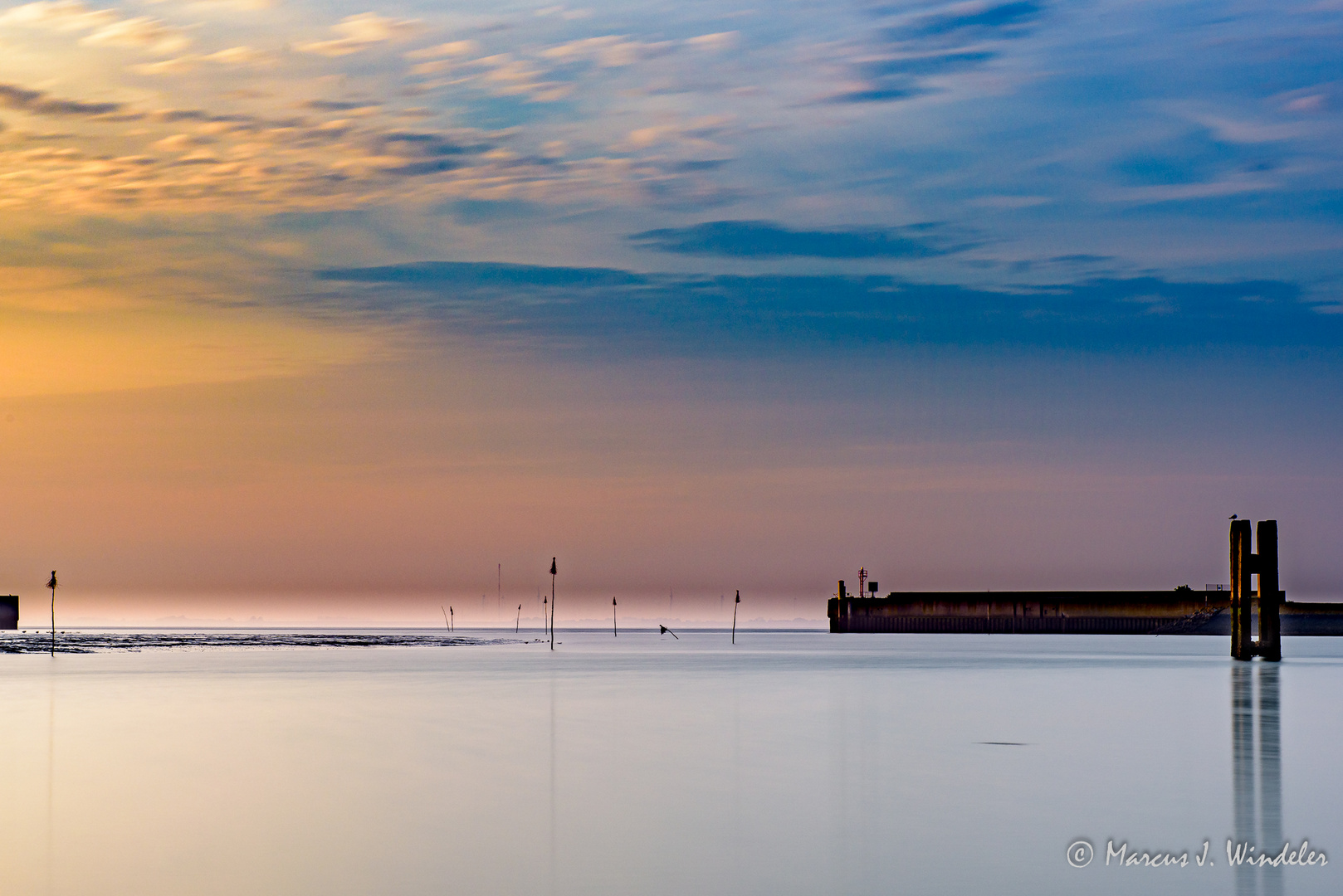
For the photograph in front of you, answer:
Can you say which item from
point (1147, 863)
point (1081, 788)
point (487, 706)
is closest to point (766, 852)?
point (1147, 863)

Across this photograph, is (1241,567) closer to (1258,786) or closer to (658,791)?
(1258,786)

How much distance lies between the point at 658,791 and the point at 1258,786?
10.5 m

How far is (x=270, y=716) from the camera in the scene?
44875mm

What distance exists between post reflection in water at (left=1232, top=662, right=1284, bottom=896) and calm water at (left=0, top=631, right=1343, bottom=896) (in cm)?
11

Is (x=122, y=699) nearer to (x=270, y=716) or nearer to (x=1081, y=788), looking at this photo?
(x=270, y=716)

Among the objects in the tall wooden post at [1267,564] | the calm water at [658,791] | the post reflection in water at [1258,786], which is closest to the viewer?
the post reflection in water at [1258,786]

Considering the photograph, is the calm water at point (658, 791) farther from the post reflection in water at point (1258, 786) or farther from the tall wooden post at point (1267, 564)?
the tall wooden post at point (1267, 564)

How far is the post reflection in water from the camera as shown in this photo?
18.2m

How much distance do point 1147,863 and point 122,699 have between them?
145 feet

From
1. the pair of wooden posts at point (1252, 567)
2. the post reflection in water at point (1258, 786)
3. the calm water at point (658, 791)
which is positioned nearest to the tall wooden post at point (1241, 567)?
the pair of wooden posts at point (1252, 567)

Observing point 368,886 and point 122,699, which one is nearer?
point 368,886

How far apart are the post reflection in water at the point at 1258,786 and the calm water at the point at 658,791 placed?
0.11m

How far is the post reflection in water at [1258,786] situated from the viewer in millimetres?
18172

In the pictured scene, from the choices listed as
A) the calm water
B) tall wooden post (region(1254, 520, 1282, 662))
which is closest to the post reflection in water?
the calm water
